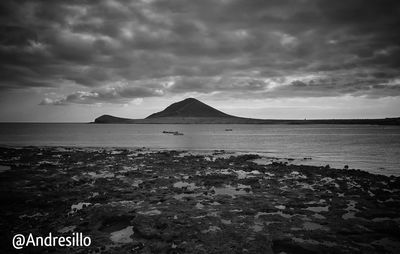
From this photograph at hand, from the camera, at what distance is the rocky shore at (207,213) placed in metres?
9.56

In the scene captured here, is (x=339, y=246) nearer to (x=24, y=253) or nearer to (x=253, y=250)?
(x=253, y=250)

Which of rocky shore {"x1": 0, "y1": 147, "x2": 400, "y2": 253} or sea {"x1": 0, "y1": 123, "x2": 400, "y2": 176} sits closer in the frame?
rocky shore {"x1": 0, "y1": 147, "x2": 400, "y2": 253}

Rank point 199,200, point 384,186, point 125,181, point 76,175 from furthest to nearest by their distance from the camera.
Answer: point 76,175 < point 125,181 < point 384,186 < point 199,200

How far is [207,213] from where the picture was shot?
1300cm

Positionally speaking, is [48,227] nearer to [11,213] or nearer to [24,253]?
[24,253]

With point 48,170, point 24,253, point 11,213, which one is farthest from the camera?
point 48,170

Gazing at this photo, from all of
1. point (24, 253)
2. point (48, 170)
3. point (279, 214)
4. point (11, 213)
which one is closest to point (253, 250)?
point (279, 214)

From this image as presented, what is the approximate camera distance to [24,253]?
349 inches

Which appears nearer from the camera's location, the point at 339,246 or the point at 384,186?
the point at 339,246

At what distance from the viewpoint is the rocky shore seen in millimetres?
9562

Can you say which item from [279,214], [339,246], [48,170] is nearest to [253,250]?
[339,246]

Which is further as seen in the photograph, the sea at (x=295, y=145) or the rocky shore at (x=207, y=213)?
the sea at (x=295, y=145)

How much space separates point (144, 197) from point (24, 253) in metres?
7.51

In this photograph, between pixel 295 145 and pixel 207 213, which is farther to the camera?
pixel 295 145
